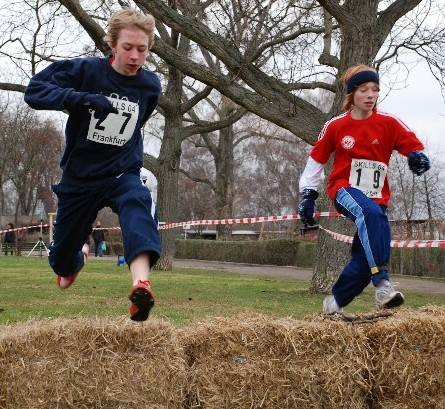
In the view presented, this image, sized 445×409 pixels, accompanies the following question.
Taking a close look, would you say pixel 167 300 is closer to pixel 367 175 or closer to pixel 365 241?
pixel 367 175

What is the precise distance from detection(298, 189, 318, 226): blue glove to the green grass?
1.80 metres

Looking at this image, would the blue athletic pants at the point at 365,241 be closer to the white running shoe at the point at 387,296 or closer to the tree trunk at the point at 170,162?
the white running shoe at the point at 387,296

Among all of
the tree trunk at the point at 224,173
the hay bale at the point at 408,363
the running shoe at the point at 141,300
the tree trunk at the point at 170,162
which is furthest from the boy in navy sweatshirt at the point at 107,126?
the tree trunk at the point at 224,173

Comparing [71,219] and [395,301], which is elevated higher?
[71,219]

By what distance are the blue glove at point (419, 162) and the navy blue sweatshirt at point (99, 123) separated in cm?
238

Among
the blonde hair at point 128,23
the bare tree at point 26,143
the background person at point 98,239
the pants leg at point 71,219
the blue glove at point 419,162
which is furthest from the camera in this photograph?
the bare tree at point 26,143

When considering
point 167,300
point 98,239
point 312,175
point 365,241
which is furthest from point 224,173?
point 365,241

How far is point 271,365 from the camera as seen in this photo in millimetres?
4785

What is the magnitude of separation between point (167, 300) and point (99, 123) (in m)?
7.02

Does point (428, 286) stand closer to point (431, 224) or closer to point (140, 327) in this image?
point (431, 224)

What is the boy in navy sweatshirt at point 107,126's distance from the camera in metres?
4.91

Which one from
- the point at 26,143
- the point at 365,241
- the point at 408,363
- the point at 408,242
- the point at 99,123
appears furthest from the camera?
the point at 26,143

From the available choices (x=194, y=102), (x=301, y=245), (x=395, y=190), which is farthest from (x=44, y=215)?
(x=194, y=102)

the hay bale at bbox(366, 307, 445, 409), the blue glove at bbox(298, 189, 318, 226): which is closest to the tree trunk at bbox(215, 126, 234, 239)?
the blue glove at bbox(298, 189, 318, 226)
